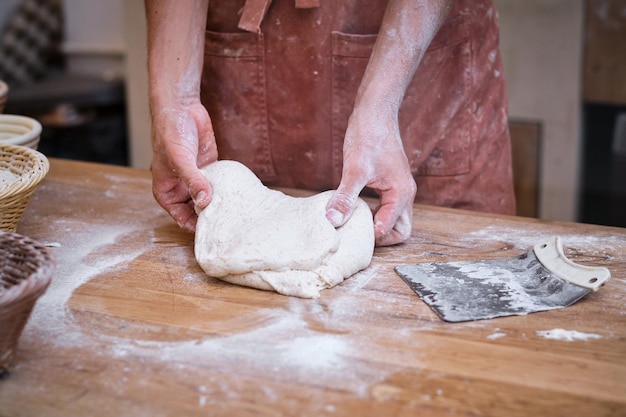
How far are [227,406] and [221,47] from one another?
115 centimetres

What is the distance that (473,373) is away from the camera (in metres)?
1.18

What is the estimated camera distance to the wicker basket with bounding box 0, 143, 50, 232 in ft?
5.02

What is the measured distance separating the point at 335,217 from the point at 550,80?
2477mm

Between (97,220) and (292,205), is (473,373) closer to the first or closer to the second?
(292,205)

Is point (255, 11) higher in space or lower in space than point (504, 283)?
higher

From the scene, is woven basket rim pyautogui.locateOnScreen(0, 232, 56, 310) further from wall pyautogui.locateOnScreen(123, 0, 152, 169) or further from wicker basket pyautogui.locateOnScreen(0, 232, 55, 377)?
wall pyautogui.locateOnScreen(123, 0, 152, 169)

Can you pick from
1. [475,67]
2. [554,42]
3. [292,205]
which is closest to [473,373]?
[292,205]

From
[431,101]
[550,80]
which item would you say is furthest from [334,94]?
[550,80]

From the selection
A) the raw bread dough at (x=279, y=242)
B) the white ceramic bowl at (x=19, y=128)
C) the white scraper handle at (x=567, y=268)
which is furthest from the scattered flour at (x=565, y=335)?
the white ceramic bowl at (x=19, y=128)

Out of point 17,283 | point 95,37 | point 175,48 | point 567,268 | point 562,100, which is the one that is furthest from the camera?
point 95,37

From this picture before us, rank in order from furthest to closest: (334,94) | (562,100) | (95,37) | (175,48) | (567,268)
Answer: (95,37)
(562,100)
(334,94)
(175,48)
(567,268)

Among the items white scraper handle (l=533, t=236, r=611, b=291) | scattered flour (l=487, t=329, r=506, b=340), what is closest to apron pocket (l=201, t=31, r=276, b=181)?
white scraper handle (l=533, t=236, r=611, b=291)

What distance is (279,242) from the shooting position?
4.91 ft

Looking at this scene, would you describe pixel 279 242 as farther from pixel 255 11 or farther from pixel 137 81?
pixel 137 81
